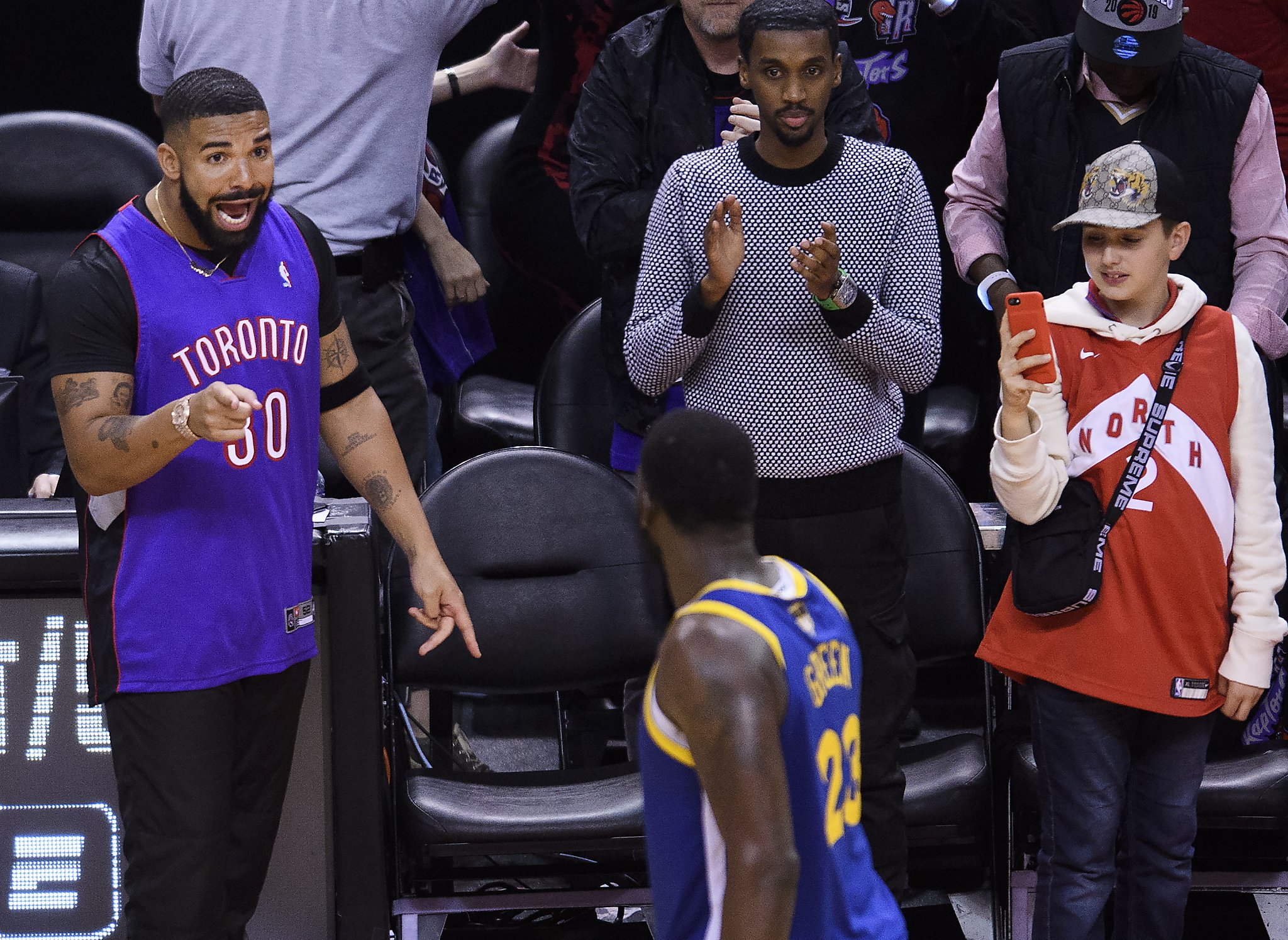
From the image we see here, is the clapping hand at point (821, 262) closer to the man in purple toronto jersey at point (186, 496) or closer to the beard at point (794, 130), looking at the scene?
the beard at point (794, 130)

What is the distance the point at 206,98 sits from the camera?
2.84 meters

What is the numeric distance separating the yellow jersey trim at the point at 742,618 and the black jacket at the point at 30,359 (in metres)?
3.04

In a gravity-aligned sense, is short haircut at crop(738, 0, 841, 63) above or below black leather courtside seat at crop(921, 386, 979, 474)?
above

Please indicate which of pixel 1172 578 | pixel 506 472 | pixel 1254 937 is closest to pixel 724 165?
pixel 506 472

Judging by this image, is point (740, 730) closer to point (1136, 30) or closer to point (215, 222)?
point (215, 222)

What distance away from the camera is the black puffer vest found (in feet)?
12.8

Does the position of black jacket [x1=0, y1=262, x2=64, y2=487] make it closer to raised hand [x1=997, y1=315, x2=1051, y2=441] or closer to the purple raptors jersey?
the purple raptors jersey

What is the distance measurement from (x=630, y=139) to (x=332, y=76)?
0.78 m

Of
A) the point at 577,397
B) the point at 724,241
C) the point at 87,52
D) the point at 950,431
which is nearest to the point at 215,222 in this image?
the point at 724,241

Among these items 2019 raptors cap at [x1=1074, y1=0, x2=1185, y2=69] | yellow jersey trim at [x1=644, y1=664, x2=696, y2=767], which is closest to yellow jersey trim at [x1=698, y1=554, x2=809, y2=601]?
yellow jersey trim at [x1=644, y1=664, x2=696, y2=767]

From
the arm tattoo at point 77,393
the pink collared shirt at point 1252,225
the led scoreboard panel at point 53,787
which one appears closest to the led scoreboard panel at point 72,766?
the led scoreboard panel at point 53,787

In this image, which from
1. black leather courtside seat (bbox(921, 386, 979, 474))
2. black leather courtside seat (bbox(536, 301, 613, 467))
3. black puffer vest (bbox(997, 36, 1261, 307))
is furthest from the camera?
black leather courtside seat (bbox(921, 386, 979, 474))

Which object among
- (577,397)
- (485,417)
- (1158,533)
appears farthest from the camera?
(485,417)

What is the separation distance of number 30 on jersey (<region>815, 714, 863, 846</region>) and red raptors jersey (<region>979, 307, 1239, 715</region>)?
1.07m
